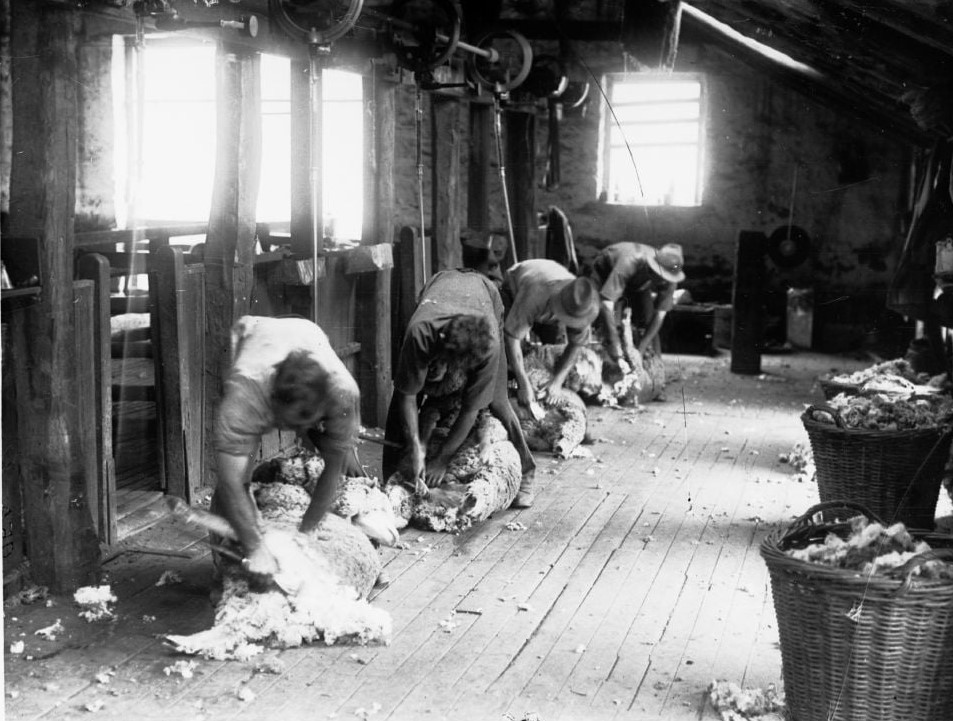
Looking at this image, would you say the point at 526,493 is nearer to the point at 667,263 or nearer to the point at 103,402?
the point at 103,402

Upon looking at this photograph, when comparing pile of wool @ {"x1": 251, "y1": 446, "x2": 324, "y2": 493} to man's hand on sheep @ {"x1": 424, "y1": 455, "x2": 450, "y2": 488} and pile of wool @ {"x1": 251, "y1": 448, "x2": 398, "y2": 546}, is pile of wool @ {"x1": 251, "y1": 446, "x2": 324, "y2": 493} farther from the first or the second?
man's hand on sheep @ {"x1": 424, "y1": 455, "x2": 450, "y2": 488}

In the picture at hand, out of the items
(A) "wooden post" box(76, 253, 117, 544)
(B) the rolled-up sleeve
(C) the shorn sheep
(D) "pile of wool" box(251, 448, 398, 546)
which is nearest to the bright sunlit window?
(A) "wooden post" box(76, 253, 117, 544)

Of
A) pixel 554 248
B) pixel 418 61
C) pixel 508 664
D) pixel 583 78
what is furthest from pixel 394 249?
pixel 583 78

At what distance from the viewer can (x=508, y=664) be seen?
4508 mm

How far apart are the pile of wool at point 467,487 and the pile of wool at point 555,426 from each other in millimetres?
1529

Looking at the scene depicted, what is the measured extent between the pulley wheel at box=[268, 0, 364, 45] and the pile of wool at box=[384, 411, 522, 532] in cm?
229

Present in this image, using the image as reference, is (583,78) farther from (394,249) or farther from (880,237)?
(394,249)

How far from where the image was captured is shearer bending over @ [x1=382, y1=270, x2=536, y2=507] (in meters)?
6.00

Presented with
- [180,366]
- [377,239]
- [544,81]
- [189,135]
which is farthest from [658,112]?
[180,366]

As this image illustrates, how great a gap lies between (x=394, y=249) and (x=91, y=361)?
3.99 meters

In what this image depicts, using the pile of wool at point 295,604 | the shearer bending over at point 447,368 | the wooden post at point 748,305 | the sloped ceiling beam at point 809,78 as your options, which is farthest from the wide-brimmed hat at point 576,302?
the wooden post at point 748,305

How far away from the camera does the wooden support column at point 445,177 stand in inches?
359

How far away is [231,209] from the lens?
6.46m

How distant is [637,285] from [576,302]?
3136 mm
